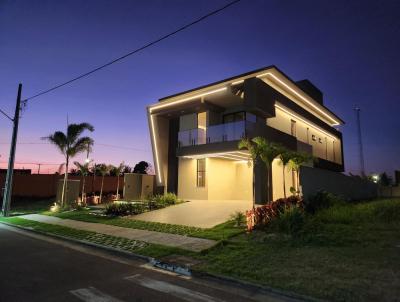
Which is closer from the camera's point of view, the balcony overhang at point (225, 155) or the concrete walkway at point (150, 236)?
the concrete walkway at point (150, 236)

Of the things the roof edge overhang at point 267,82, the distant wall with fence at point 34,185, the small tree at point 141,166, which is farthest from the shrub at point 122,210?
the small tree at point 141,166

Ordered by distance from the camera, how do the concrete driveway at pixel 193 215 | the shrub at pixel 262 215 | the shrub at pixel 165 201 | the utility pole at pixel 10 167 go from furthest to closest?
the utility pole at pixel 10 167
the shrub at pixel 165 201
the concrete driveway at pixel 193 215
the shrub at pixel 262 215

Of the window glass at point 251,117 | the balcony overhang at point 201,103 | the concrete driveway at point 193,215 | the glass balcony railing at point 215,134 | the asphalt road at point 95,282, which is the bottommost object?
the asphalt road at point 95,282

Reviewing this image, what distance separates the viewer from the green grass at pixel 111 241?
835cm

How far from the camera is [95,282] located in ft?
19.6

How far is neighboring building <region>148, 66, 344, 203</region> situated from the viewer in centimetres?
1762

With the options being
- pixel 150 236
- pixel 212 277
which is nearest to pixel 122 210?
pixel 150 236

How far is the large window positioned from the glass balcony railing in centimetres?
185

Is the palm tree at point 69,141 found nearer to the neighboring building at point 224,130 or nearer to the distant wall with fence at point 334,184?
the neighboring building at point 224,130

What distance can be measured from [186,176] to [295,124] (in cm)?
1059

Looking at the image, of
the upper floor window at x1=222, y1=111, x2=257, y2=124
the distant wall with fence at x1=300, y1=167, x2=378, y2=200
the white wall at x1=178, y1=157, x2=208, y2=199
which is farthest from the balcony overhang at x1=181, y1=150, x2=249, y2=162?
the distant wall with fence at x1=300, y1=167, x2=378, y2=200

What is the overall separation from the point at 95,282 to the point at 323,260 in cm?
512

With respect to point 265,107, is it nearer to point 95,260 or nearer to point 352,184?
point 352,184

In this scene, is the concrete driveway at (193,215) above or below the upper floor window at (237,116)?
below
